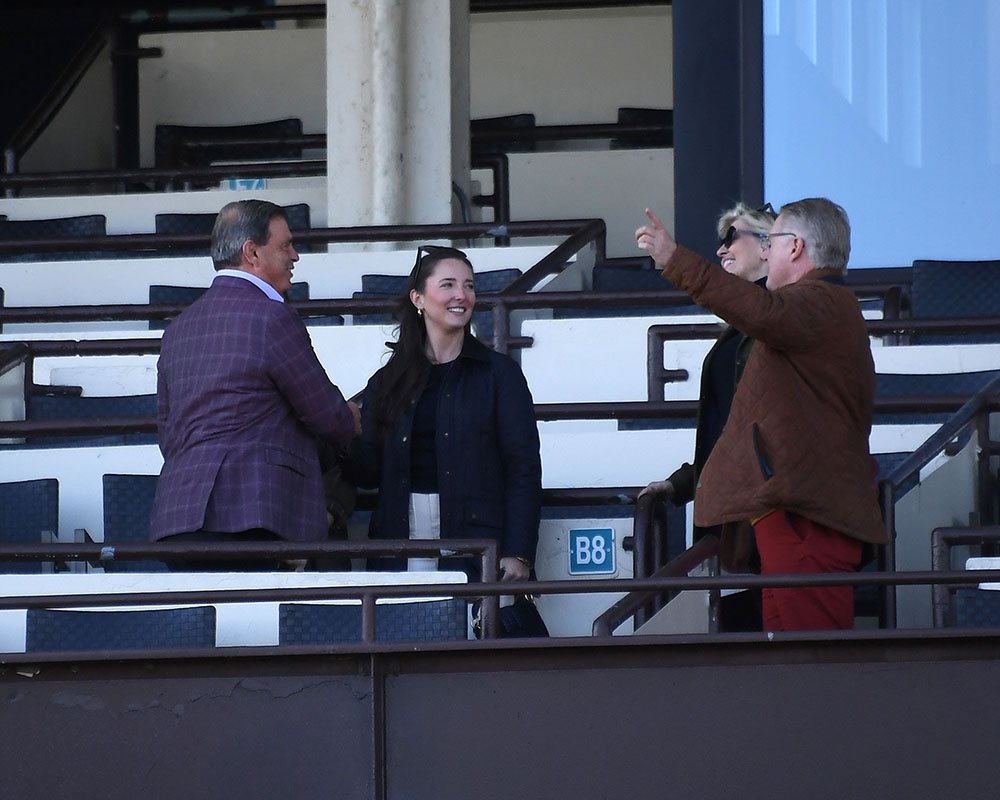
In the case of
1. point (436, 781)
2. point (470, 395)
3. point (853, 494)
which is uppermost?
point (470, 395)

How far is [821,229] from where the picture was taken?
4055mm

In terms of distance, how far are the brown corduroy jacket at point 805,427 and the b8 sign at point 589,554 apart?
1.20 meters

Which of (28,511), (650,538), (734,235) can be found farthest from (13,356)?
(734,235)

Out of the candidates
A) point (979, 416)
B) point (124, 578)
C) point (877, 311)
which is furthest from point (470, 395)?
point (877, 311)

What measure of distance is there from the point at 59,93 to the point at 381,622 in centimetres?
1003

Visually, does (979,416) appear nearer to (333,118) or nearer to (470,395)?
(470,395)

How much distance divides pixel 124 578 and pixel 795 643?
1729 mm

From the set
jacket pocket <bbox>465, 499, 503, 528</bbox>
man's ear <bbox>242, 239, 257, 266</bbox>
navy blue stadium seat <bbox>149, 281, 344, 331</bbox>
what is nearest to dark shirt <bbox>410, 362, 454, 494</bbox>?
jacket pocket <bbox>465, 499, 503, 528</bbox>

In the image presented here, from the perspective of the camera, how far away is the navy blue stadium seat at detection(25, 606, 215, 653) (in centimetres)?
438

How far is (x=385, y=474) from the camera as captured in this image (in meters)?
4.74

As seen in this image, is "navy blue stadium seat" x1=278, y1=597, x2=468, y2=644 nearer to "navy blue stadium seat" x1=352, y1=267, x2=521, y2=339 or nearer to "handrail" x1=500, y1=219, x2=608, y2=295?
"handrail" x1=500, y1=219, x2=608, y2=295

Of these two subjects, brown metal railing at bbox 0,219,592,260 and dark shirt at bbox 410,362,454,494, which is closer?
dark shirt at bbox 410,362,454,494

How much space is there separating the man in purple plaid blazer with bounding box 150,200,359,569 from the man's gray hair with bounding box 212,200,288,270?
3.6 inches

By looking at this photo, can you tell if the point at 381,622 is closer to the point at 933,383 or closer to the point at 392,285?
the point at 933,383
